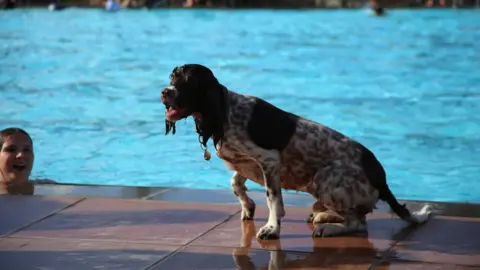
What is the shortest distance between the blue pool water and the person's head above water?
9.47 feet

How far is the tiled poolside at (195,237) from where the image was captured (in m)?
5.30

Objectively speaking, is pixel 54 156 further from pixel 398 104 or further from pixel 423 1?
pixel 423 1

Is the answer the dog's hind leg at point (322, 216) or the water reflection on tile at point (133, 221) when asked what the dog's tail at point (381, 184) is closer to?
the dog's hind leg at point (322, 216)

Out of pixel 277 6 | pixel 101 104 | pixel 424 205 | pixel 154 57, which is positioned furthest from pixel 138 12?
pixel 424 205

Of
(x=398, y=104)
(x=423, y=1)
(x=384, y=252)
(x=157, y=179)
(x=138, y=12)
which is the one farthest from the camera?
(x=423, y=1)

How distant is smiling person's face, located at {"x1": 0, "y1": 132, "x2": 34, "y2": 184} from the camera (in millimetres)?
8398

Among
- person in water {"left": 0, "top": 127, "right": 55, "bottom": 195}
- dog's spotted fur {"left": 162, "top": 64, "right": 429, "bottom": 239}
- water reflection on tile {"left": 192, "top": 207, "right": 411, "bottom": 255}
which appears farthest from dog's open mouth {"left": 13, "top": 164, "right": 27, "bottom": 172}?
dog's spotted fur {"left": 162, "top": 64, "right": 429, "bottom": 239}

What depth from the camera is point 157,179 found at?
457 inches

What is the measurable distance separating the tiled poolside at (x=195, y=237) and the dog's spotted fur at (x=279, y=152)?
8.7 inches

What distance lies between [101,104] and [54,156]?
14.5ft

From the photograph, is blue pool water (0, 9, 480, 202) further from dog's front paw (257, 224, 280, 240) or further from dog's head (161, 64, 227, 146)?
dog's head (161, 64, 227, 146)

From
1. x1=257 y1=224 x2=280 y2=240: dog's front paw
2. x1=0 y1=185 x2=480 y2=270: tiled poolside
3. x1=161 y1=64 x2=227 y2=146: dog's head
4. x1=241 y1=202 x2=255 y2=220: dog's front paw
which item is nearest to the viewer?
x1=0 y1=185 x2=480 y2=270: tiled poolside

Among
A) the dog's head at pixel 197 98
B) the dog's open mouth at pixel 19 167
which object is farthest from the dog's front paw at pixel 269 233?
the dog's open mouth at pixel 19 167

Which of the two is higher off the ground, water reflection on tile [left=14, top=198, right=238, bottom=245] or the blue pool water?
A: water reflection on tile [left=14, top=198, right=238, bottom=245]
